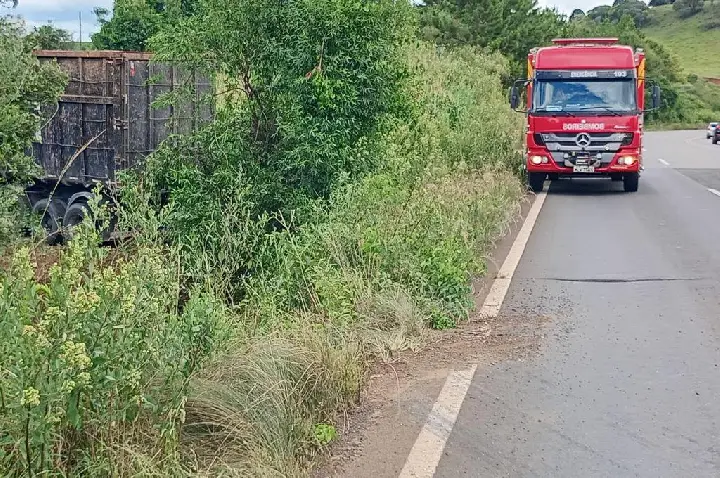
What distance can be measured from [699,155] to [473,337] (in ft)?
98.6

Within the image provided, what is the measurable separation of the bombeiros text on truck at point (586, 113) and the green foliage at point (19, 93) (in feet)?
34.6

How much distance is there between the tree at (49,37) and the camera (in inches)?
348

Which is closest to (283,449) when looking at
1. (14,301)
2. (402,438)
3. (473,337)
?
(402,438)

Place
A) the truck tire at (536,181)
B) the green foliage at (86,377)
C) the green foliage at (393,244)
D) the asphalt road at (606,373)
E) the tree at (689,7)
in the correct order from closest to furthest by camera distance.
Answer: the green foliage at (86,377), the asphalt road at (606,373), the green foliage at (393,244), the truck tire at (536,181), the tree at (689,7)

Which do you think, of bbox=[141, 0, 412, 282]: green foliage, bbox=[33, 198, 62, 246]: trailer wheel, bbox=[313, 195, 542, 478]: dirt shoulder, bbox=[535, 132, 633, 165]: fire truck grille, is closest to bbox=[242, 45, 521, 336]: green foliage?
bbox=[313, 195, 542, 478]: dirt shoulder

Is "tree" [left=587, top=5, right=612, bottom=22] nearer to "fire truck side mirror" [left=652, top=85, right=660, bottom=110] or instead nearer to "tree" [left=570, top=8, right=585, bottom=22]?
"tree" [left=570, top=8, right=585, bottom=22]

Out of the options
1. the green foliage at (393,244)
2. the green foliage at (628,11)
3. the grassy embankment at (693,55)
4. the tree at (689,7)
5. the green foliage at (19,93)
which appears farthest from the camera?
the green foliage at (628,11)

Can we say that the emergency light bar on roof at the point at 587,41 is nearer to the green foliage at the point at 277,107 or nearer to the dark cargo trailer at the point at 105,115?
the dark cargo trailer at the point at 105,115

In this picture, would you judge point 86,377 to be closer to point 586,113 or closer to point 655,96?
point 586,113

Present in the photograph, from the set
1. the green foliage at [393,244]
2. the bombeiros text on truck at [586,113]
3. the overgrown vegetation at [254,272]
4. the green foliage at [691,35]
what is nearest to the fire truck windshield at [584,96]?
the bombeiros text on truck at [586,113]

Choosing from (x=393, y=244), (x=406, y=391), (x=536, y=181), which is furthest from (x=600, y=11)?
(x=406, y=391)

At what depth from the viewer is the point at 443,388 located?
5.62m

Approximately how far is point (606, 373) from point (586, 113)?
11.9 meters

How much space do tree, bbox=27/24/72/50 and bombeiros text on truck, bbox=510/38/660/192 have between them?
908 centimetres
